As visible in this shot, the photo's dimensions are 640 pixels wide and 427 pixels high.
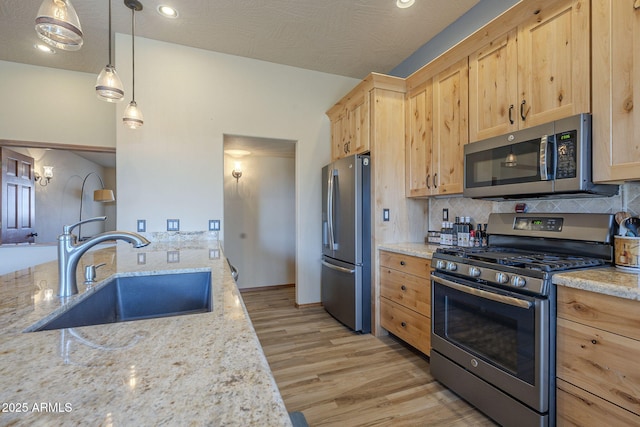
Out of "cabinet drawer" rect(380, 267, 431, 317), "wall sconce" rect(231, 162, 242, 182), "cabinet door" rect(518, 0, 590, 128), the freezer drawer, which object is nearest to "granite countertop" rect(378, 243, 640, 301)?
"cabinet door" rect(518, 0, 590, 128)

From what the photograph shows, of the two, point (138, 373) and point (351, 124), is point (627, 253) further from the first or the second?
point (351, 124)

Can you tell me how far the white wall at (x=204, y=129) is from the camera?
3.01 meters

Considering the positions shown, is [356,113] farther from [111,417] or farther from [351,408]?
[111,417]

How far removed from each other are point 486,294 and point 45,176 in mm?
4910

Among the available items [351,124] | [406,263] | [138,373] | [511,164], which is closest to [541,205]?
[511,164]

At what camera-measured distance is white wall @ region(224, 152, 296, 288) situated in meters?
4.58

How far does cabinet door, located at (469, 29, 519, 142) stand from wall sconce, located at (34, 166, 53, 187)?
4.78 meters

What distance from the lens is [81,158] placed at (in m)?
4.03

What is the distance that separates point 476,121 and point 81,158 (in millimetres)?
4764

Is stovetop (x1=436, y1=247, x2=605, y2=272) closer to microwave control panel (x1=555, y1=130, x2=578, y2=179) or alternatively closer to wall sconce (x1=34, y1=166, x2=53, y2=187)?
microwave control panel (x1=555, y1=130, x2=578, y2=179)

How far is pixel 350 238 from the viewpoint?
9.71 feet

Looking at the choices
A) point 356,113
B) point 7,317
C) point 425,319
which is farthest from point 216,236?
point 7,317

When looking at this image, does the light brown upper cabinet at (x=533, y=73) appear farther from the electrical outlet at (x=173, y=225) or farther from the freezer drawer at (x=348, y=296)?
the electrical outlet at (x=173, y=225)

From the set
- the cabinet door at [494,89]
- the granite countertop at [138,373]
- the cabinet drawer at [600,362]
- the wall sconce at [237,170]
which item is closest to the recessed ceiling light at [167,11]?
the wall sconce at [237,170]
